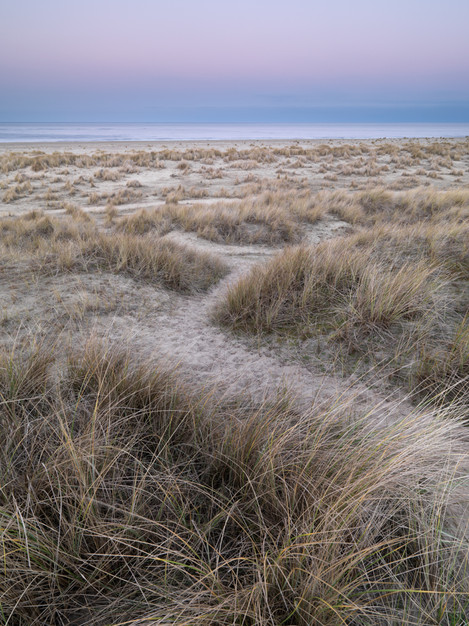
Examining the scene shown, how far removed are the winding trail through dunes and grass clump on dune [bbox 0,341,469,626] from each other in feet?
1.26

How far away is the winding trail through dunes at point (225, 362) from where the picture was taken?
2.35m

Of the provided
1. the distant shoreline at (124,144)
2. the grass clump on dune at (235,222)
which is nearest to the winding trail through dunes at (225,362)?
the grass clump on dune at (235,222)

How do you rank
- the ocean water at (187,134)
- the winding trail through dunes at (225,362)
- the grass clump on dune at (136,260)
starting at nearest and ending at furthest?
the winding trail through dunes at (225,362)
the grass clump on dune at (136,260)
the ocean water at (187,134)

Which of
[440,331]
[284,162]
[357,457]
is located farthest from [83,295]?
[284,162]

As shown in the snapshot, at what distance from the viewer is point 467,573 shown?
1173 mm

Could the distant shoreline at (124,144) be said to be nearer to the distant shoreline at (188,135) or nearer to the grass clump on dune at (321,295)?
the distant shoreline at (188,135)

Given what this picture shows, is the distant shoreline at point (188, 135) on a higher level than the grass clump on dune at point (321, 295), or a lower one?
higher

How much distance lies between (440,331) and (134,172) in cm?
1849

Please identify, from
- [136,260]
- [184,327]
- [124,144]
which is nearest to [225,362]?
[184,327]

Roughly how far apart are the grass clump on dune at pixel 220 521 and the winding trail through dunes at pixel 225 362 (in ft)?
1.26

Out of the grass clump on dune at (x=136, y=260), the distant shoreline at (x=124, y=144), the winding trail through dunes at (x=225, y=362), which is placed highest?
the distant shoreline at (x=124, y=144)

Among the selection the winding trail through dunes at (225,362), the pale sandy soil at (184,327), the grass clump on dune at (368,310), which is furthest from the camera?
the grass clump on dune at (368,310)

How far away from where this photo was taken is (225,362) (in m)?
3.00

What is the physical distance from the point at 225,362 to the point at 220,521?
1.66 meters
